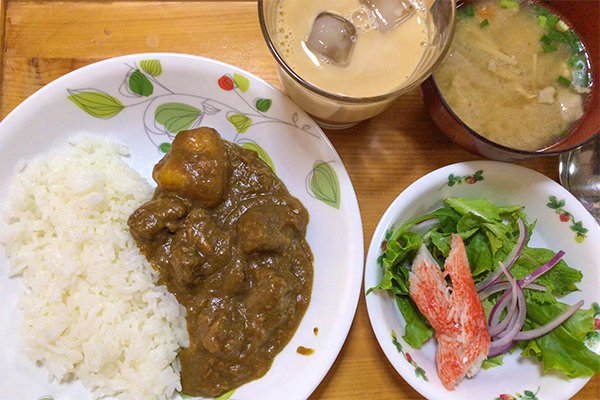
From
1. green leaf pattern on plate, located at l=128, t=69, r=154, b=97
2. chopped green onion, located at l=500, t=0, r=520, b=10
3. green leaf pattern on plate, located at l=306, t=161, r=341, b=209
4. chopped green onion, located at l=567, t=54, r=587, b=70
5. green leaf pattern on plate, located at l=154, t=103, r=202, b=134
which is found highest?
chopped green onion, located at l=500, t=0, r=520, b=10

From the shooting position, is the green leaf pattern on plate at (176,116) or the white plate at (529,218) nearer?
the white plate at (529,218)

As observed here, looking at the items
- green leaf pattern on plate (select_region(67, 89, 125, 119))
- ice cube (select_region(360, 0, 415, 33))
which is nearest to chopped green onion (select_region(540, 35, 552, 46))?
ice cube (select_region(360, 0, 415, 33))

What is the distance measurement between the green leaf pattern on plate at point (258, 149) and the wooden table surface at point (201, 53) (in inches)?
13.5

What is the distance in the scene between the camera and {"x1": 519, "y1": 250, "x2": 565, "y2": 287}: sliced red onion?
247 centimetres

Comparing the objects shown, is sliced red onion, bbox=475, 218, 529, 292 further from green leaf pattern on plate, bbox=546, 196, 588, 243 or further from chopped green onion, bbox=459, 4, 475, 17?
chopped green onion, bbox=459, 4, 475, 17

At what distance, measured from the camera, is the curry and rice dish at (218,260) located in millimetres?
2268

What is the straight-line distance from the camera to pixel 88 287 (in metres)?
2.39

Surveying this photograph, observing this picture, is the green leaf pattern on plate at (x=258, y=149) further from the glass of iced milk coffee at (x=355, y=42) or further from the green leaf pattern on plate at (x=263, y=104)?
the glass of iced milk coffee at (x=355, y=42)

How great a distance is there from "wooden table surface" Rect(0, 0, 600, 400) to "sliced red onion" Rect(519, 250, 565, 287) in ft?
1.64

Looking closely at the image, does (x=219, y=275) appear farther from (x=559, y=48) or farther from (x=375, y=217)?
(x=559, y=48)

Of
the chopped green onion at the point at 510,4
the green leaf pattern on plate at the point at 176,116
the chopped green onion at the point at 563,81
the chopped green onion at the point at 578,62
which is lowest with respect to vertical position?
the green leaf pattern on plate at the point at 176,116

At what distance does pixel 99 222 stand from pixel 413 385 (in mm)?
1668

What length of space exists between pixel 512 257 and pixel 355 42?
1278mm

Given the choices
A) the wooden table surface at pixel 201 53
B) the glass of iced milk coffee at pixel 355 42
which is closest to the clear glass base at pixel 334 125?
the wooden table surface at pixel 201 53
